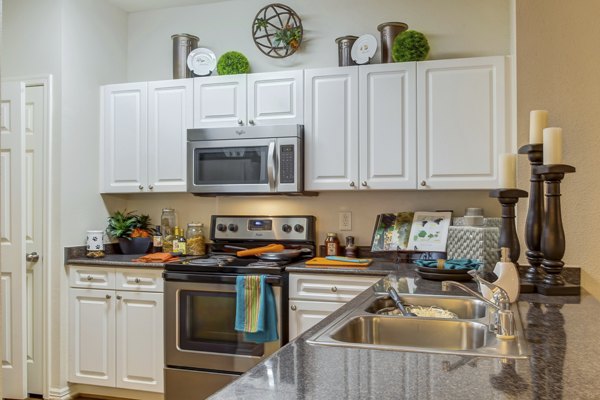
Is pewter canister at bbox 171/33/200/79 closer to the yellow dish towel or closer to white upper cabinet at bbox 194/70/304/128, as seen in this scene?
white upper cabinet at bbox 194/70/304/128

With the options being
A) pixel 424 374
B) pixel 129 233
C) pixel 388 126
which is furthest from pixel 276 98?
pixel 424 374

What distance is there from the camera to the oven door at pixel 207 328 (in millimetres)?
2898

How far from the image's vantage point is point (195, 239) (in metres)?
3.56

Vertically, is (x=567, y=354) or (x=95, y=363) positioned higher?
(x=567, y=354)

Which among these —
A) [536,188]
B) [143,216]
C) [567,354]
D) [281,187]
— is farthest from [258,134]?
[567,354]

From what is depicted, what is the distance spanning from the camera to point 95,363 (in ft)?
10.7

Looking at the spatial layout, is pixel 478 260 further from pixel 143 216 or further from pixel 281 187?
pixel 143 216

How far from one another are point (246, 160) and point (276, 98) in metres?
0.45

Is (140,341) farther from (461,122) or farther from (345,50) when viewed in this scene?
(461,122)

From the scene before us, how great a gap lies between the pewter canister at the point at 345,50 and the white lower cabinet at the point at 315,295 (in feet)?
4.57

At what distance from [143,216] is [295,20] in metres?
1.80

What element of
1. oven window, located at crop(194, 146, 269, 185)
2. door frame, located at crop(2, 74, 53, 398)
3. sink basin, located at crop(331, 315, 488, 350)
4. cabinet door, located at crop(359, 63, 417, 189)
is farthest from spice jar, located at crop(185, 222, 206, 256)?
sink basin, located at crop(331, 315, 488, 350)

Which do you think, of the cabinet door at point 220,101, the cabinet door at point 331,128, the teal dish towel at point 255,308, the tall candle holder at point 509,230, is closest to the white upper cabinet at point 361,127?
the cabinet door at point 331,128

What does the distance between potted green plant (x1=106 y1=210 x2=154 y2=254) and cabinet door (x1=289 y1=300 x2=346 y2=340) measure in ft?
4.33
